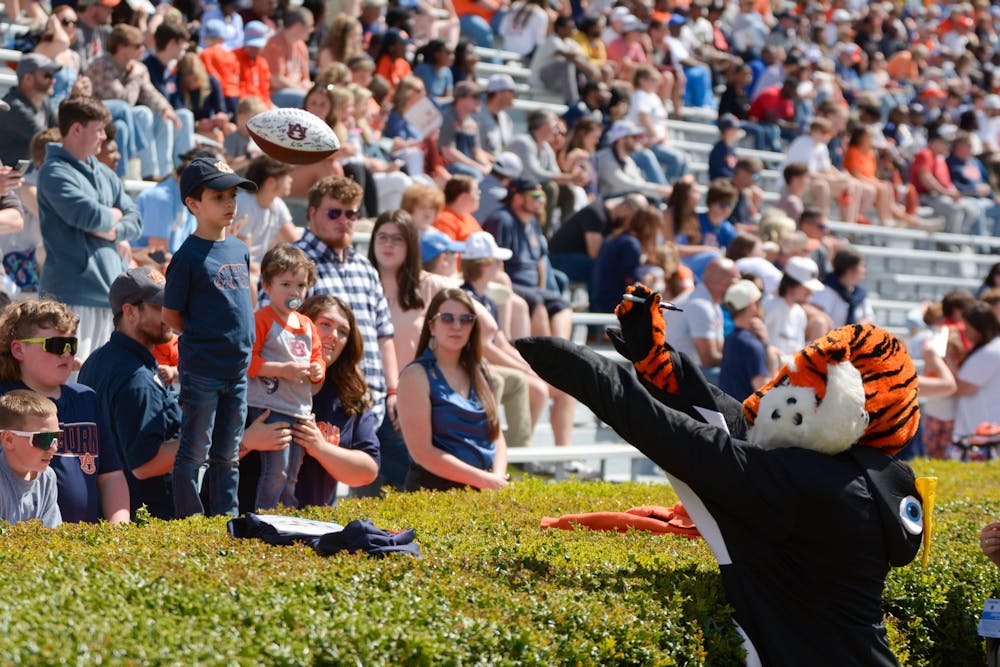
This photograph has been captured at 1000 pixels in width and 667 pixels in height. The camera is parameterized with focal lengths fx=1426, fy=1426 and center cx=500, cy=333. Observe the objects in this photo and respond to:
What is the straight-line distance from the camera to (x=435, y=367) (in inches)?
296

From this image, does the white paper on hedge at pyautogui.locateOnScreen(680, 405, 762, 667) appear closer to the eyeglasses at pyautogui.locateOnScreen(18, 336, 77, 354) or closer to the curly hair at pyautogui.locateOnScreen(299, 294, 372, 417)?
the eyeglasses at pyautogui.locateOnScreen(18, 336, 77, 354)

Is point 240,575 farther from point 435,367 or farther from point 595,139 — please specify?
point 595,139

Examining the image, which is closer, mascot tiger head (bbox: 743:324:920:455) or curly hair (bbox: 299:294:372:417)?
mascot tiger head (bbox: 743:324:920:455)

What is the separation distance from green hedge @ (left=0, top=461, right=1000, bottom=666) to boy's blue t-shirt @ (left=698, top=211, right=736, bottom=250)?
8.81 meters

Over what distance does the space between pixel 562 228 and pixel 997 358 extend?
4.03 m

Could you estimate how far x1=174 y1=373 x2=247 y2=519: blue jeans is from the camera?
19.8ft

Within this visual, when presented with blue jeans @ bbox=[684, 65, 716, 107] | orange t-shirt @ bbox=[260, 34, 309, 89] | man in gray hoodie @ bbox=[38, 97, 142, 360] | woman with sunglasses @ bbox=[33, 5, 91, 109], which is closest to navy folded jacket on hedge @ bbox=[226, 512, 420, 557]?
man in gray hoodie @ bbox=[38, 97, 142, 360]

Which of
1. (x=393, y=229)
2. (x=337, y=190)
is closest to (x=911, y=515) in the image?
(x=337, y=190)

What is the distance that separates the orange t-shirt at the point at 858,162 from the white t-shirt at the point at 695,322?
8.73 m

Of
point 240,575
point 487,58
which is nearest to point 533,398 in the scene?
point 240,575

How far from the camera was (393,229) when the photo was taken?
29.1 feet

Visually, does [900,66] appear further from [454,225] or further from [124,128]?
[124,128]

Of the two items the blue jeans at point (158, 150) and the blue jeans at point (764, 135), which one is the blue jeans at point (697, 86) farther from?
the blue jeans at point (158, 150)

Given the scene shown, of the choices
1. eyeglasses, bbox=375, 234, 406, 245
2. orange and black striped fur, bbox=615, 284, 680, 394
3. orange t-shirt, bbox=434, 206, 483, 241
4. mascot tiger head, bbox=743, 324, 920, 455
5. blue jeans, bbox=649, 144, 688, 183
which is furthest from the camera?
blue jeans, bbox=649, 144, 688, 183
